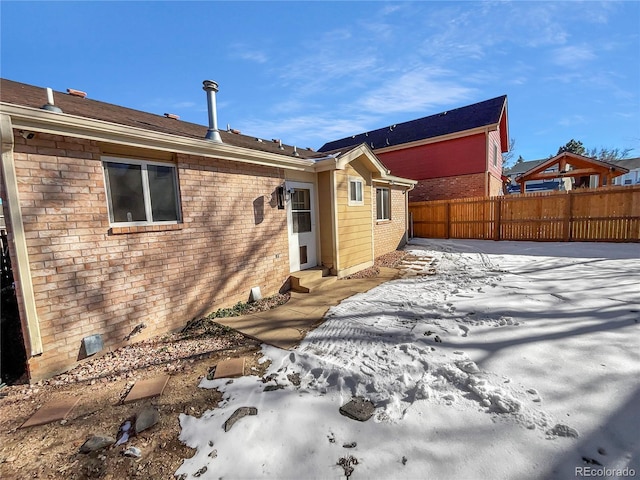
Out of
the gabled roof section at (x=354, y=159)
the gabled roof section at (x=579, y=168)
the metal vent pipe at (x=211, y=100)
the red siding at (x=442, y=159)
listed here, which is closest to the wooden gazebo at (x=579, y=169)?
the gabled roof section at (x=579, y=168)

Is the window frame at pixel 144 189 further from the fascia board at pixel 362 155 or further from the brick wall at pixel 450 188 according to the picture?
the brick wall at pixel 450 188

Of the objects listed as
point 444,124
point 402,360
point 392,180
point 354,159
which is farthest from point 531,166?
point 402,360

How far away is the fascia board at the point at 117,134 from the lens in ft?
9.46

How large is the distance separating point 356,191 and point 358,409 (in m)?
6.29

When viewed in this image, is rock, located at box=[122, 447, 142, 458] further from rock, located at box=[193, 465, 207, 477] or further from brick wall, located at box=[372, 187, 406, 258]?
brick wall, located at box=[372, 187, 406, 258]

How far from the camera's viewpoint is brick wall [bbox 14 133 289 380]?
10.1 feet

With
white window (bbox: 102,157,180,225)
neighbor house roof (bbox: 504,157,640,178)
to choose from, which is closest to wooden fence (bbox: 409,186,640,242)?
white window (bbox: 102,157,180,225)

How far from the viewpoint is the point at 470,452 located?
1.78m

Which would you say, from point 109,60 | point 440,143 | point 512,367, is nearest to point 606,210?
point 440,143

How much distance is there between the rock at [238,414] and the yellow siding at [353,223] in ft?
16.3

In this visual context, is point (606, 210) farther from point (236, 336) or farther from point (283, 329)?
point (236, 336)

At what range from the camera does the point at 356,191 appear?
7836mm

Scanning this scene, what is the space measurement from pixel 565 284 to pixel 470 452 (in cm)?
525

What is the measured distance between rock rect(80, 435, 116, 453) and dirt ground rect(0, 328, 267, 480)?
0.13 feet
